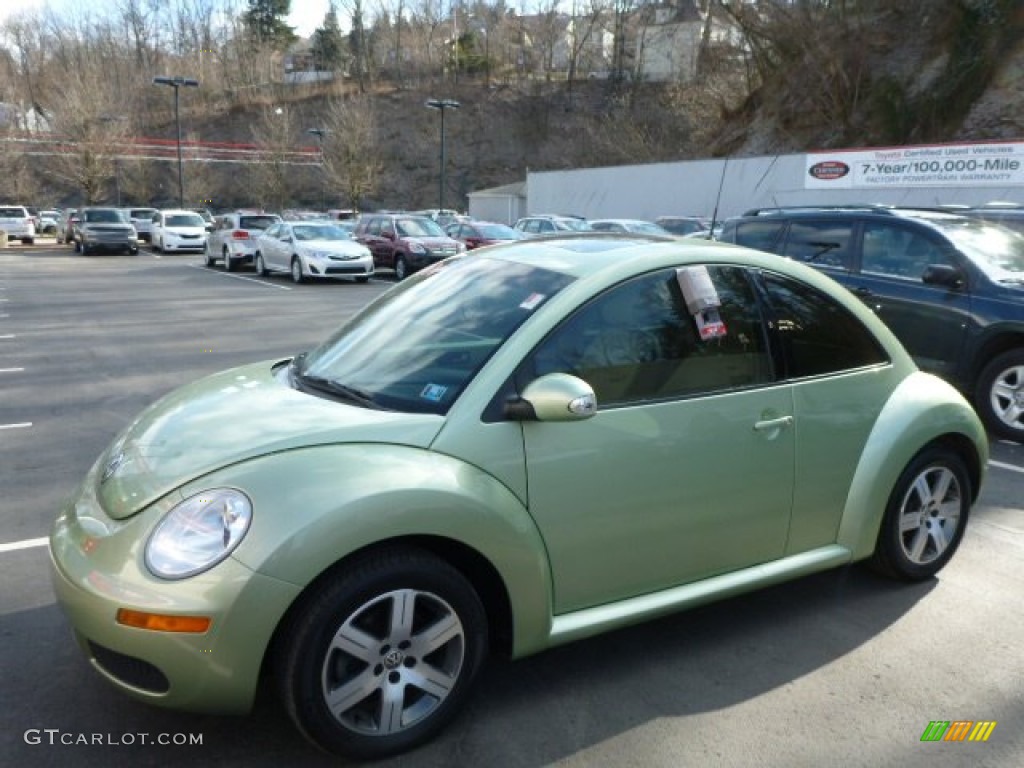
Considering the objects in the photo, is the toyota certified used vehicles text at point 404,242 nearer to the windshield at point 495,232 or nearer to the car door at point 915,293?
the windshield at point 495,232

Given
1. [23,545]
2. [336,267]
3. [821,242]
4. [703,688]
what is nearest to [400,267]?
[336,267]

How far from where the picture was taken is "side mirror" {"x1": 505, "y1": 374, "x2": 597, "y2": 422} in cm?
281

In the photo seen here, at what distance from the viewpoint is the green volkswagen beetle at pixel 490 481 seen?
2.50 meters

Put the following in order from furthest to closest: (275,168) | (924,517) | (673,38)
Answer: (673,38)
(275,168)
(924,517)

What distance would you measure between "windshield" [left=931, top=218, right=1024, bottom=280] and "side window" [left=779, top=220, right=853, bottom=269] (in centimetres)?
78

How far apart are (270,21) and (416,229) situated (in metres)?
91.5

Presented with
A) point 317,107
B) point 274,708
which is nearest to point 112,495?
point 274,708

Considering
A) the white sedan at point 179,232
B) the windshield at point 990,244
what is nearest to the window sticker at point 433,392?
the windshield at point 990,244

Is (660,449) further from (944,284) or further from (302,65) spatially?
(302,65)

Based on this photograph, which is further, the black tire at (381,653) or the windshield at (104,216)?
the windshield at (104,216)

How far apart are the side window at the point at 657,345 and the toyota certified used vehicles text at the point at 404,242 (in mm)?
18210

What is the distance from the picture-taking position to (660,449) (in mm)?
3094

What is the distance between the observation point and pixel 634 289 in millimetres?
3236

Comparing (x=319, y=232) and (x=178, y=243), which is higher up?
(x=319, y=232)
